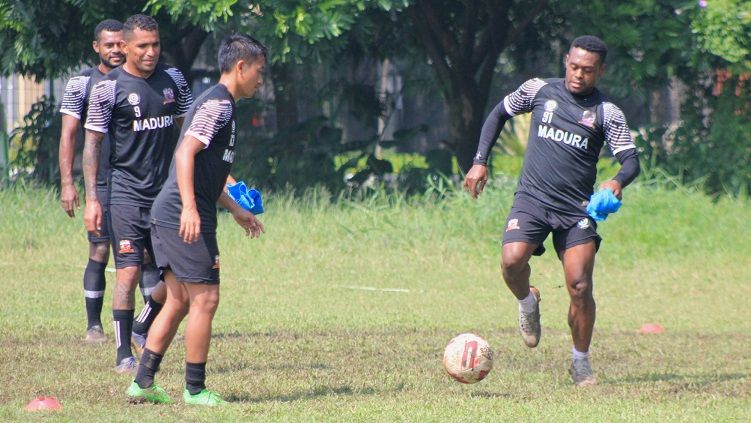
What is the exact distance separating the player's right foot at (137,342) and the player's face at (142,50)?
1719mm

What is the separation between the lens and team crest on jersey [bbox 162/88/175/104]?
7.43 meters

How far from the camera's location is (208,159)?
6254 millimetres

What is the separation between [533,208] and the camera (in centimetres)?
755

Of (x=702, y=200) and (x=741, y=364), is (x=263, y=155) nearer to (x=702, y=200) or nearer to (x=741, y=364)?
(x=702, y=200)

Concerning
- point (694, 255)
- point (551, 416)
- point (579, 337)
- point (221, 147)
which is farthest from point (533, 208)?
point (694, 255)

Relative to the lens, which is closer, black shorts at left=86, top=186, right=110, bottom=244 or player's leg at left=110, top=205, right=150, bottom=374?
player's leg at left=110, top=205, right=150, bottom=374

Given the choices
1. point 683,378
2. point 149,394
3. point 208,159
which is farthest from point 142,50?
point 683,378

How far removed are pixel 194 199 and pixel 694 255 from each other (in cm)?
904

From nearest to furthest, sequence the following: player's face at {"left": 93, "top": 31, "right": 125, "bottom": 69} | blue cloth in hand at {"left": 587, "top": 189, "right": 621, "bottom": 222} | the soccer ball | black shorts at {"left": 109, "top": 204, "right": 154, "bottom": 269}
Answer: the soccer ball
blue cloth in hand at {"left": 587, "top": 189, "right": 621, "bottom": 222}
black shorts at {"left": 109, "top": 204, "right": 154, "bottom": 269}
player's face at {"left": 93, "top": 31, "right": 125, "bottom": 69}

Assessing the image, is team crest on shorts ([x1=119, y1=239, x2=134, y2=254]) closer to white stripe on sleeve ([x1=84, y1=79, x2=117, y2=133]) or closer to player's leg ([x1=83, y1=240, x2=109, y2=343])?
white stripe on sleeve ([x1=84, y1=79, x2=117, y2=133])

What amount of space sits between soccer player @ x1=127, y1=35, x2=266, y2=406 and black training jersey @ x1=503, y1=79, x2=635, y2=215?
2.08 m

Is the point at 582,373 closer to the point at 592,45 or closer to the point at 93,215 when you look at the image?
the point at 592,45

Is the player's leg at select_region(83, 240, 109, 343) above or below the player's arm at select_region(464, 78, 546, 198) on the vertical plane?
below

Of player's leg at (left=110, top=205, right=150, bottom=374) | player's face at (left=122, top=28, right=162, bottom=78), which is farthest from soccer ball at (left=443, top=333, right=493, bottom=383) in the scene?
player's face at (left=122, top=28, right=162, bottom=78)
